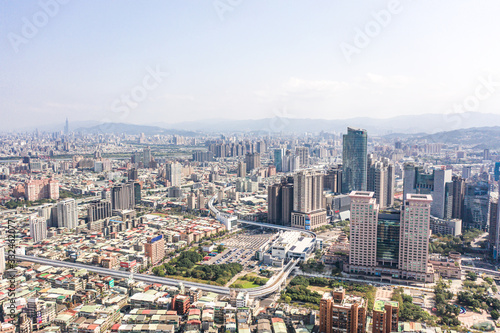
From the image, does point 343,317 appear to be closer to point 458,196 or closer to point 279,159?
point 458,196

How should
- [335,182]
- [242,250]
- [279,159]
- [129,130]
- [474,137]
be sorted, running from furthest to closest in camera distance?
A: 1. [129,130]
2. [474,137]
3. [279,159]
4. [335,182]
5. [242,250]

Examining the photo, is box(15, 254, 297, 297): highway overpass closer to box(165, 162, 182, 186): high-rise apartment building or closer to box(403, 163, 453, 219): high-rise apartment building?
box(403, 163, 453, 219): high-rise apartment building

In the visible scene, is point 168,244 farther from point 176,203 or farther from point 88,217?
point 176,203

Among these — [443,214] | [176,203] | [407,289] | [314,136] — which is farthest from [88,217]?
[314,136]

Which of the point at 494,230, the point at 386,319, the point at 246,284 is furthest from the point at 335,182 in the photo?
the point at 386,319

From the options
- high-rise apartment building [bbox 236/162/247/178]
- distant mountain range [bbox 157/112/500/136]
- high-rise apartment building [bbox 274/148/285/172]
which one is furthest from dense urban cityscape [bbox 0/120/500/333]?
high-rise apartment building [bbox 274/148/285/172]

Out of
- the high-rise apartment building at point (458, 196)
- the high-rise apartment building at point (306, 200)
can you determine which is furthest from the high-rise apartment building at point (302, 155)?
the high-rise apartment building at point (458, 196)
